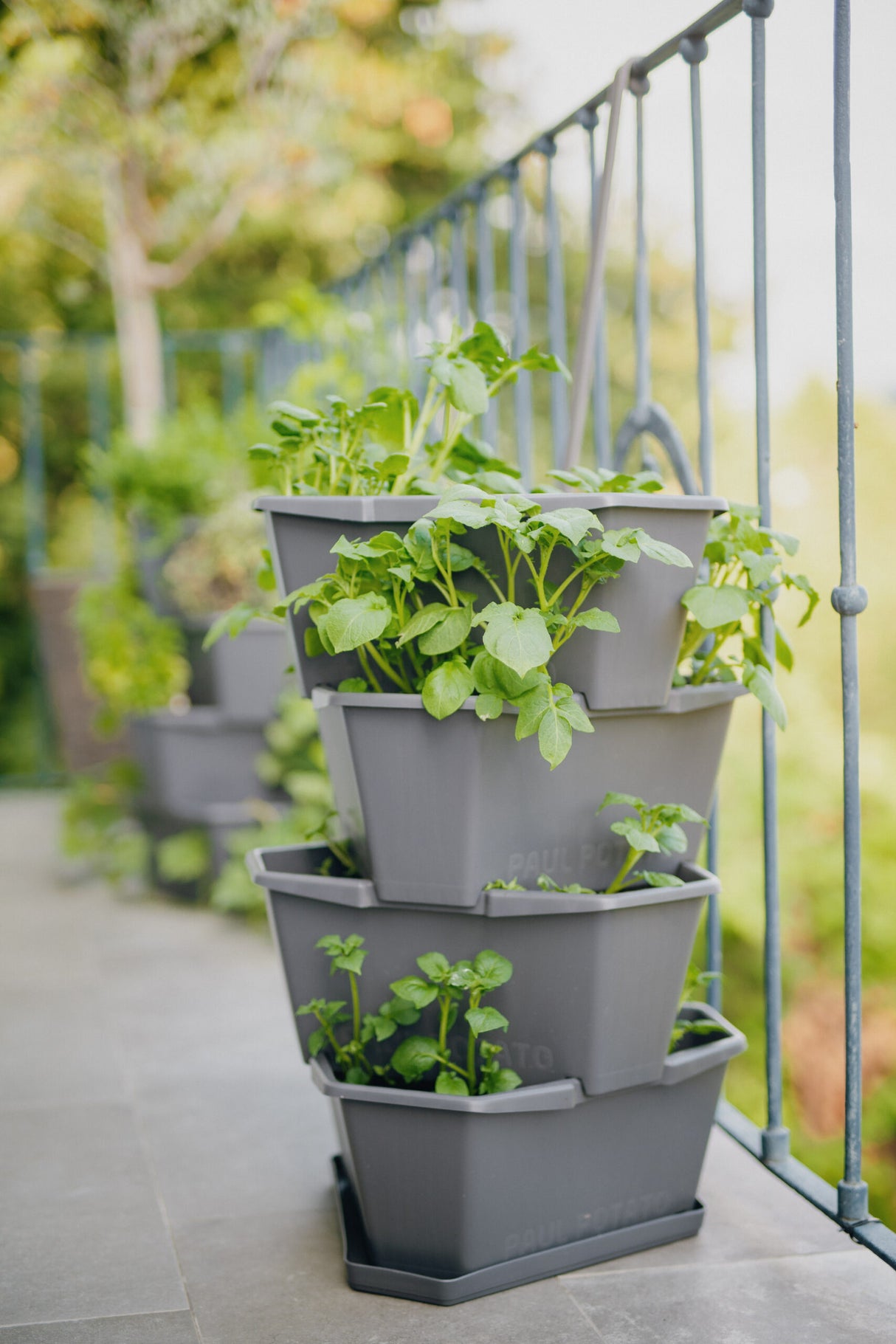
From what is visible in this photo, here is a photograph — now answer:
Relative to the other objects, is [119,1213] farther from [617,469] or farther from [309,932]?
[617,469]

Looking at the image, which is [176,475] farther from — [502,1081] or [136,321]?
[136,321]

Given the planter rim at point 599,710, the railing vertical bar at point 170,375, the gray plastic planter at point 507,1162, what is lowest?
the gray plastic planter at point 507,1162

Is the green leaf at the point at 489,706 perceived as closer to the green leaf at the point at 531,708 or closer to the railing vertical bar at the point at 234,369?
the green leaf at the point at 531,708

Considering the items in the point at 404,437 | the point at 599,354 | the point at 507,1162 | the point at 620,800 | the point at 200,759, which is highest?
the point at 599,354

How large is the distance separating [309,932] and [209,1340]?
14.3 inches

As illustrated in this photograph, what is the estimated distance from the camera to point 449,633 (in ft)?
3.34

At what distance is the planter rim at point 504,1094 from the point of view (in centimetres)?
106

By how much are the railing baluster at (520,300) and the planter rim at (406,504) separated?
2.01 feet

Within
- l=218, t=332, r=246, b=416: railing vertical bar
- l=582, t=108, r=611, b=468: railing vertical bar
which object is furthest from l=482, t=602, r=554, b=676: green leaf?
l=218, t=332, r=246, b=416: railing vertical bar

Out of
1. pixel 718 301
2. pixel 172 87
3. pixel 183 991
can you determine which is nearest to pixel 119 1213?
pixel 183 991

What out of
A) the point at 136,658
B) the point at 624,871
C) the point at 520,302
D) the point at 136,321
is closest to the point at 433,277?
the point at 520,302

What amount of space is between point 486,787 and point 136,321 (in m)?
4.57

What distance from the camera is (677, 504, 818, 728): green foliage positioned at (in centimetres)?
106

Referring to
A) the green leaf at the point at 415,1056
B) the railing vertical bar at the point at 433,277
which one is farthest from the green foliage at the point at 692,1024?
the railing vertical bar at the point at 433,277
